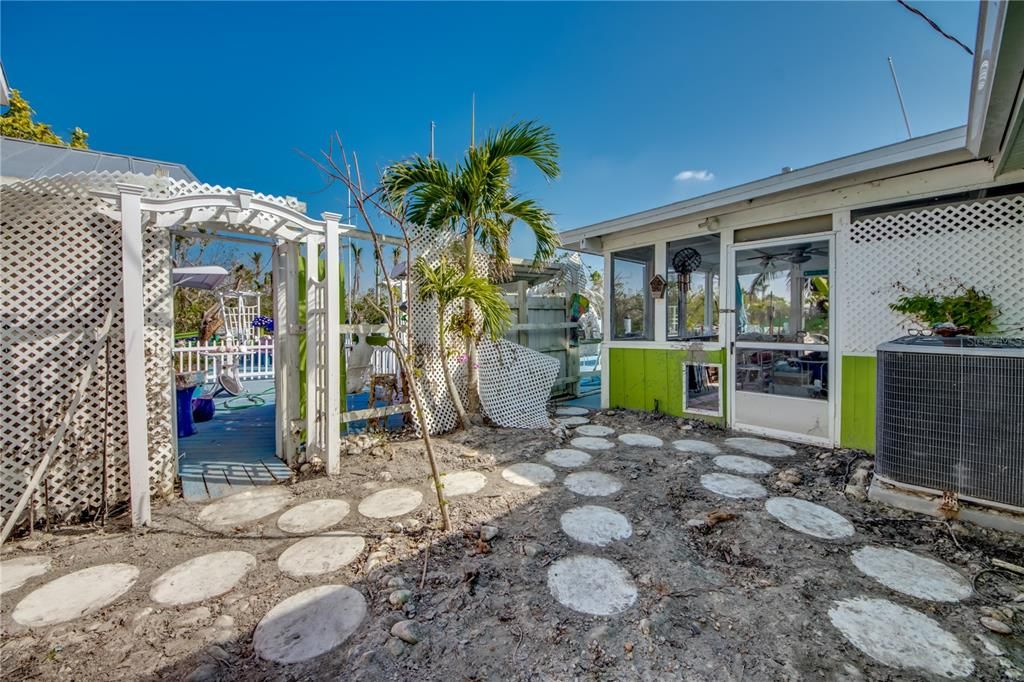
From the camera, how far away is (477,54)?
585 cm

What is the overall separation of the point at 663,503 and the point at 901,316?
279 cm

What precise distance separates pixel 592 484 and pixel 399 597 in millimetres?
1667

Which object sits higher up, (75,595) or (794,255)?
(794,255)

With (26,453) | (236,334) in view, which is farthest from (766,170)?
(236,334)

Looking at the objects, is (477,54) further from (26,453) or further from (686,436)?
(26,453)

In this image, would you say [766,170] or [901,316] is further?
[766,170]

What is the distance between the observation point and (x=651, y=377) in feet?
16.6

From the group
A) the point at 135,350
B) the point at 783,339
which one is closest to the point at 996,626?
the point at 783,339

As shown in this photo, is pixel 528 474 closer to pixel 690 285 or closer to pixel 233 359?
pixel 690 285

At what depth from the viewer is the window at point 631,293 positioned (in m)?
5.13

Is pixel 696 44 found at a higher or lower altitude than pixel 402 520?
higher

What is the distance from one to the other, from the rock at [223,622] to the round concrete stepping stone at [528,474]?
1.82 meters

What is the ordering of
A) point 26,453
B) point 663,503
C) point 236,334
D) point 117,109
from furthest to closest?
point 236,334
point 117,109
point 663,503
point 26,453

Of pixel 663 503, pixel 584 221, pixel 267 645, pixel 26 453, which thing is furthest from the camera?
pixel 584 221
